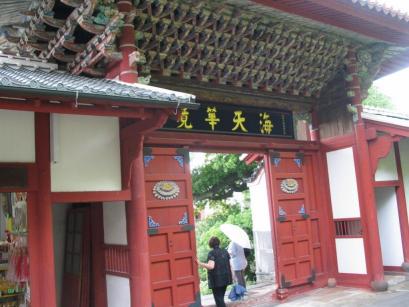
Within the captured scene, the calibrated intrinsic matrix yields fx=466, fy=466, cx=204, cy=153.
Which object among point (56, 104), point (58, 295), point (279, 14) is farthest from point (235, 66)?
point (58, 295)

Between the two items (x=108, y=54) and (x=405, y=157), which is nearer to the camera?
(x=108, y=54)

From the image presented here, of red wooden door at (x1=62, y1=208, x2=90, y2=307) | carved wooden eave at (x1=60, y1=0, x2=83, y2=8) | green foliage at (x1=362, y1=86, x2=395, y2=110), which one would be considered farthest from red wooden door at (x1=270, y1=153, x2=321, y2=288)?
green foliage at (x1=362, y1=86, x2=395, y2=110)

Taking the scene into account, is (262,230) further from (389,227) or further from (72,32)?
(72,32)

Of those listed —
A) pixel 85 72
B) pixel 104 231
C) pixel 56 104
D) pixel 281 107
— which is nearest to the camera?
pixel 56 104

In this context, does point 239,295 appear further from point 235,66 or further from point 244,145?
point 235,66

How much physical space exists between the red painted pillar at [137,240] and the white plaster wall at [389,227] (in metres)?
6.11

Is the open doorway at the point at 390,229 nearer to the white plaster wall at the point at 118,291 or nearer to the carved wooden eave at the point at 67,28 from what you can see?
the white plaster wall at the point at 118,291

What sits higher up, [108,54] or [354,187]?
[108,54]

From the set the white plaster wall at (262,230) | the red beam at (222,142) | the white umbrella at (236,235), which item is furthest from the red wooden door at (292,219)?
the white plaster wall at (262,230)

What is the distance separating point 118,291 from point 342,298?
3.77 metres

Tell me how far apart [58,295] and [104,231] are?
5.10 feet

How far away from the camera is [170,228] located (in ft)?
21.5

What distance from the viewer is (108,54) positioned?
17.5 ft

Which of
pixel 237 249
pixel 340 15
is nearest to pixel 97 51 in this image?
pixel 340 15
